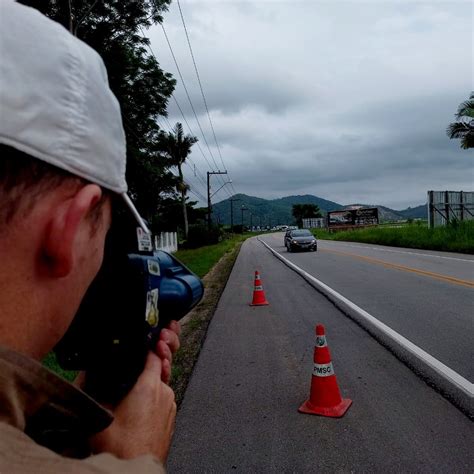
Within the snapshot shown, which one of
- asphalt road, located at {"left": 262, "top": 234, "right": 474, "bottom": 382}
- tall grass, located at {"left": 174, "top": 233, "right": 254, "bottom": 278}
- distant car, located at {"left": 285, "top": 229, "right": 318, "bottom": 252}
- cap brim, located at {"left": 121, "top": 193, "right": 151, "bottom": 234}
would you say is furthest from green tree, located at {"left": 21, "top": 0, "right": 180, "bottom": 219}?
cap brim, located at {"left": 121, "top": 193, "right": 151, "bottom": 234}

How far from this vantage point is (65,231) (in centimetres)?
80

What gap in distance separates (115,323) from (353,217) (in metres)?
87.7

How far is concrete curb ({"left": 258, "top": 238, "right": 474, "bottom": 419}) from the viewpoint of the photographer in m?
4.44

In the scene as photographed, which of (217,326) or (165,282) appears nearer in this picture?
(165,282)

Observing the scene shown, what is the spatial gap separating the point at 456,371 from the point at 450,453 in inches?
A: 75.6

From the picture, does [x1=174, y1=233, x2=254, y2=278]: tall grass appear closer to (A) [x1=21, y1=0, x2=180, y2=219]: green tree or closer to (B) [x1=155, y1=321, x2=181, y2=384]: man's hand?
(A) [x1=21, y1=0, x2=180, y2=219]: green tree

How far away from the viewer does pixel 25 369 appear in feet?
2.42

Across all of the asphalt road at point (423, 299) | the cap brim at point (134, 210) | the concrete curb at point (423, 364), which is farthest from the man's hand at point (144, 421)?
the asphalt road at point (423, 299)

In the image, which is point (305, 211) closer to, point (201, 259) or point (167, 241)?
point (167, 241)

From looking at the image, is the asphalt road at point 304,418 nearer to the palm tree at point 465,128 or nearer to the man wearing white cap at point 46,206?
the man wearing white cap at point 46,206

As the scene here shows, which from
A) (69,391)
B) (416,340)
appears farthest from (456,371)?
(69,391)

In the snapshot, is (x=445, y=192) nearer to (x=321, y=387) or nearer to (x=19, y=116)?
(x=321, y=387)

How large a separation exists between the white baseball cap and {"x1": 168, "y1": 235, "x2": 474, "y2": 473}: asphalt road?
2982 mm

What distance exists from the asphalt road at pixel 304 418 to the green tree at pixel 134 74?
37.4 feet
